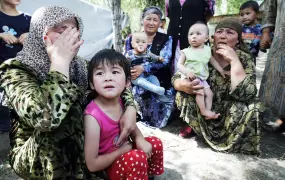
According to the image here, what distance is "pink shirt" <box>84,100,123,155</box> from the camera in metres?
1.78

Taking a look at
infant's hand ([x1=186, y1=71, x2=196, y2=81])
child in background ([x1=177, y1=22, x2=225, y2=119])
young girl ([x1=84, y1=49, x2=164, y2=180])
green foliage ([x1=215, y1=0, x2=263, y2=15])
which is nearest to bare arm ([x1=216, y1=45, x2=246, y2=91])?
child in background ([x1=177, y1=22, x2=225, y2=119])

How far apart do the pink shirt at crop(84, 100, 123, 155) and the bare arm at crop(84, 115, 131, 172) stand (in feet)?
0.17

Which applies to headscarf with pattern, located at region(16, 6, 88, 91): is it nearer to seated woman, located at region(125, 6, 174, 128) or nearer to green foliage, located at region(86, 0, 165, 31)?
seated woman, located at region(125, 6, 174, 128)

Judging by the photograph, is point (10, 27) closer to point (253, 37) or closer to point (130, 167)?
point (130, 167)

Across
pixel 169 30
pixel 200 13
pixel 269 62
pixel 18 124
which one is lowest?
pixel 18 124

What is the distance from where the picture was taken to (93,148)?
1689mm

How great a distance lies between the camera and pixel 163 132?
139 inches

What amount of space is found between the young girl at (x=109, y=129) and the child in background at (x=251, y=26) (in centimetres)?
294

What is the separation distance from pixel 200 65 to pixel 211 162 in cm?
117

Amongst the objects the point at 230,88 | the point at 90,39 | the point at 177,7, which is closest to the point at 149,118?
the point at 230,88

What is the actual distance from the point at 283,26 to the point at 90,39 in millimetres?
5645

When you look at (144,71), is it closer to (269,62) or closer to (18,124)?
(269,62)

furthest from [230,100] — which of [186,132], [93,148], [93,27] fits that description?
[93,27]

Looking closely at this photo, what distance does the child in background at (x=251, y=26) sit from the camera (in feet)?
13.6
